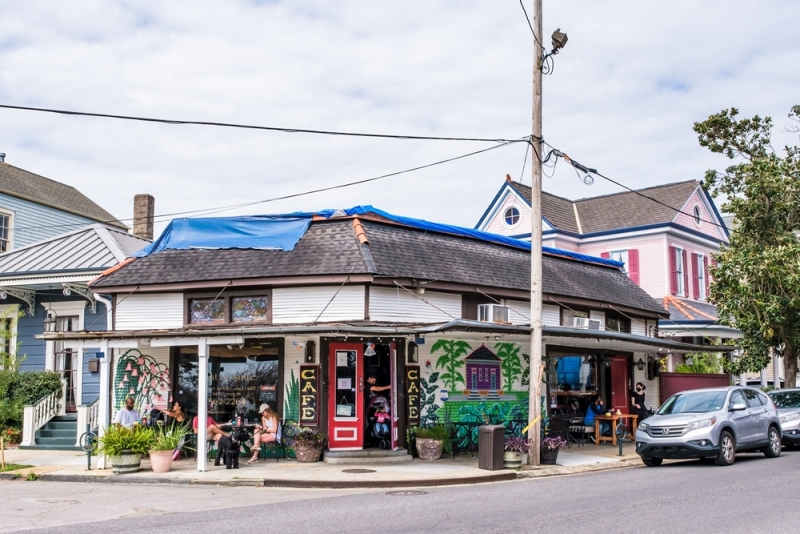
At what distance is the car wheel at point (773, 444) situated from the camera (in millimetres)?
17656

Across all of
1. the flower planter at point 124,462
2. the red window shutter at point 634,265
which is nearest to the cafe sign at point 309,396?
the flower planter at point 124,462

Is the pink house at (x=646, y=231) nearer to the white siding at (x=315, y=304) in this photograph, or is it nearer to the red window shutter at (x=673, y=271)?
the red window shutter at (x=673, y=271)

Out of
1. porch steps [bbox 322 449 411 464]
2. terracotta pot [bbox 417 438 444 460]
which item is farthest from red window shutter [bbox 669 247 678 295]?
porch steps [bbox 322 449 411 464]

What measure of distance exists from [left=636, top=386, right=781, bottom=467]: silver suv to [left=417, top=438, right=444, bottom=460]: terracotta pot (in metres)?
4.20

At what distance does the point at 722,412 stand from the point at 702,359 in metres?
14.6

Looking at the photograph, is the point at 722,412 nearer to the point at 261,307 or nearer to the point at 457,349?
the point at 457,349

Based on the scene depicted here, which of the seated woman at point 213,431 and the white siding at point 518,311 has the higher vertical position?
the white siding at point 518,311

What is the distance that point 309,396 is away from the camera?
58.3 ft

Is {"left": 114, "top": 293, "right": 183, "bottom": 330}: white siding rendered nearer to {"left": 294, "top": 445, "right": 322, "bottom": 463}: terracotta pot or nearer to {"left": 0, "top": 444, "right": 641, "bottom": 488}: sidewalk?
{"left": 0, "top": 444, "right": 641, "bottom": 488}: sidewalk

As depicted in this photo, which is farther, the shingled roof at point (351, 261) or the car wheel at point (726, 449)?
the shingled roof at point (351, 261)

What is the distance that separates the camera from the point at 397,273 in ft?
58.5

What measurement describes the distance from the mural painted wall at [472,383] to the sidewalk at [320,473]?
1134 millimetres

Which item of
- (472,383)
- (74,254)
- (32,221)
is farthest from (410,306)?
(32,221)

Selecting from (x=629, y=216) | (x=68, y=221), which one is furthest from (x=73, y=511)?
(x=629, y=216)
